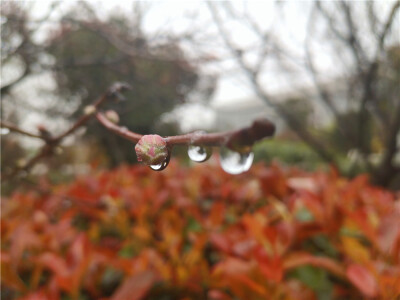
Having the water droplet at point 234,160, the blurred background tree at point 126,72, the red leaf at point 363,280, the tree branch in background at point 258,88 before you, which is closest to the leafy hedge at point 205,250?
the red leaf at point 363,280

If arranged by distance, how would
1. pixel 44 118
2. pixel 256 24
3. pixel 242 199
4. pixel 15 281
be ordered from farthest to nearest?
1. pixel 256 24
2. pixel 44 118
3. pixel 242 199
4. pixel 15 281

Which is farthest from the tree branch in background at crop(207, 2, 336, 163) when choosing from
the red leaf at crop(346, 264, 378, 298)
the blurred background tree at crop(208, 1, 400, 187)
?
the red leaf at crop(346, 264, 378, 298)

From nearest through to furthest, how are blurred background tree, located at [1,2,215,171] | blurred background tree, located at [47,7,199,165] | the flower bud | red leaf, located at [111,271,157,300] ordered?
1. the flower bud
2. red leaf, located at [111,271,157,300]
3. blurred background tree, located at [1,2,215,171]
4. blurred background tree, located at [47,7,199,165]

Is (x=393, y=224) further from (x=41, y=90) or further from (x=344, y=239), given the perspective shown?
(x=41, y=90)

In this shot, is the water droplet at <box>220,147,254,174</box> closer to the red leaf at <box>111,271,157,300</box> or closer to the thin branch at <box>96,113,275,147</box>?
the thin branch at <box>96,113,275,147</box>

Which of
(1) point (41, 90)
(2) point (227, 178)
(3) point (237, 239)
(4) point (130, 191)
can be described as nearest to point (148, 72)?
(1) point (41, 90)

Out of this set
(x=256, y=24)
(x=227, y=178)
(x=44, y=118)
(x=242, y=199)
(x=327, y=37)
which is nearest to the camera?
(x=242, y=199)

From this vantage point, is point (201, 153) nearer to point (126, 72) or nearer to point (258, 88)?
point (126, 72)

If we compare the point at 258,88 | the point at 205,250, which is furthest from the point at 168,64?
the point at 205,250
